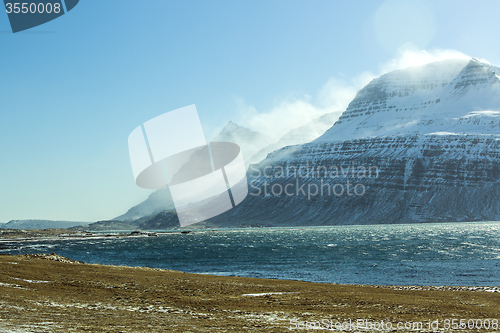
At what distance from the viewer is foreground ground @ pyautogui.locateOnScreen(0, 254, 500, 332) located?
19.1 metres

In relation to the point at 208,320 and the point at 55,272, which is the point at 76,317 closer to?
the point at 208,320

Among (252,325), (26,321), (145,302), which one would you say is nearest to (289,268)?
(145,302)

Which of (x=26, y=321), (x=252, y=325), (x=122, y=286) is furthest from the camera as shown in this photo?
(x=122, y=286)

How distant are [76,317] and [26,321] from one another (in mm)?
2400

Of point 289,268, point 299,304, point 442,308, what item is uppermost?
point 299,304

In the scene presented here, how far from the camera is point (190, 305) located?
24.8 m

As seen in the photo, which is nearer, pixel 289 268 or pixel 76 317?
pixel 76 317

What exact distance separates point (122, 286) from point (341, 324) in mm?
17510

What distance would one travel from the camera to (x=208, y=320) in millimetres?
20672

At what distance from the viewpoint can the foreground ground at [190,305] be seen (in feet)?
62.7

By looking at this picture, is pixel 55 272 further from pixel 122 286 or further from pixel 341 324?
pixel 341 324

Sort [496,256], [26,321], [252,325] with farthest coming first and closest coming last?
[496,256]
[252,325]
[26,321]

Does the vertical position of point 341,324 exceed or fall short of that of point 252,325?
it falls short

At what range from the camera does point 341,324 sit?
20438 mm
